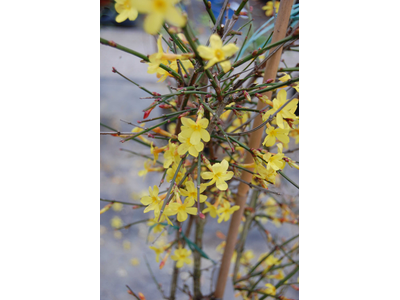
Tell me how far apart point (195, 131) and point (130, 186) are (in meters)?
1.23

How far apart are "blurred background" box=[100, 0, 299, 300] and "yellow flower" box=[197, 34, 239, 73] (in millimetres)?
465

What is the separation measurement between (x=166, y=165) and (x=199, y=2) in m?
0.53

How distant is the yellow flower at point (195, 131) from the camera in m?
0.43

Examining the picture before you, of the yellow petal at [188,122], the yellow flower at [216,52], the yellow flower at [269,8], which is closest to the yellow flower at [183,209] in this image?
the yellow petal at [188,122]

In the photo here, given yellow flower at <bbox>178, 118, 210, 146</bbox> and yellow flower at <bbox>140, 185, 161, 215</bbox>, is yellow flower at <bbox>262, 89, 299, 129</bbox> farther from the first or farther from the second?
yellow flower at <bbox>140, 185, 161, 215</bbox>

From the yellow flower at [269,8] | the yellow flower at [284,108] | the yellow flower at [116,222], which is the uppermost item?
the yellow flower at [269,8]

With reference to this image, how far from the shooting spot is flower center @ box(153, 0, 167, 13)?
11.0 inches

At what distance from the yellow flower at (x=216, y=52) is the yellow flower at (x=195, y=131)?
108mm

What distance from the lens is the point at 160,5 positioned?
0.28 m

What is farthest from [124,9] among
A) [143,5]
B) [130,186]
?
[130,186]

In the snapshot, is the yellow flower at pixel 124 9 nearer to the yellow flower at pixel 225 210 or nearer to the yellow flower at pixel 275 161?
the yellow flower at pixel 275 161

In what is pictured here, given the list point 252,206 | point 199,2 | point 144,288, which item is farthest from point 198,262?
point 199,2

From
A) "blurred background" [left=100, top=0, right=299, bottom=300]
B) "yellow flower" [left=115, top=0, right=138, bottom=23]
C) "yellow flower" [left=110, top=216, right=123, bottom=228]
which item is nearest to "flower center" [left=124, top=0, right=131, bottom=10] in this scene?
"yellow flower" [left=115, top=0, right=138, bottom=23]
